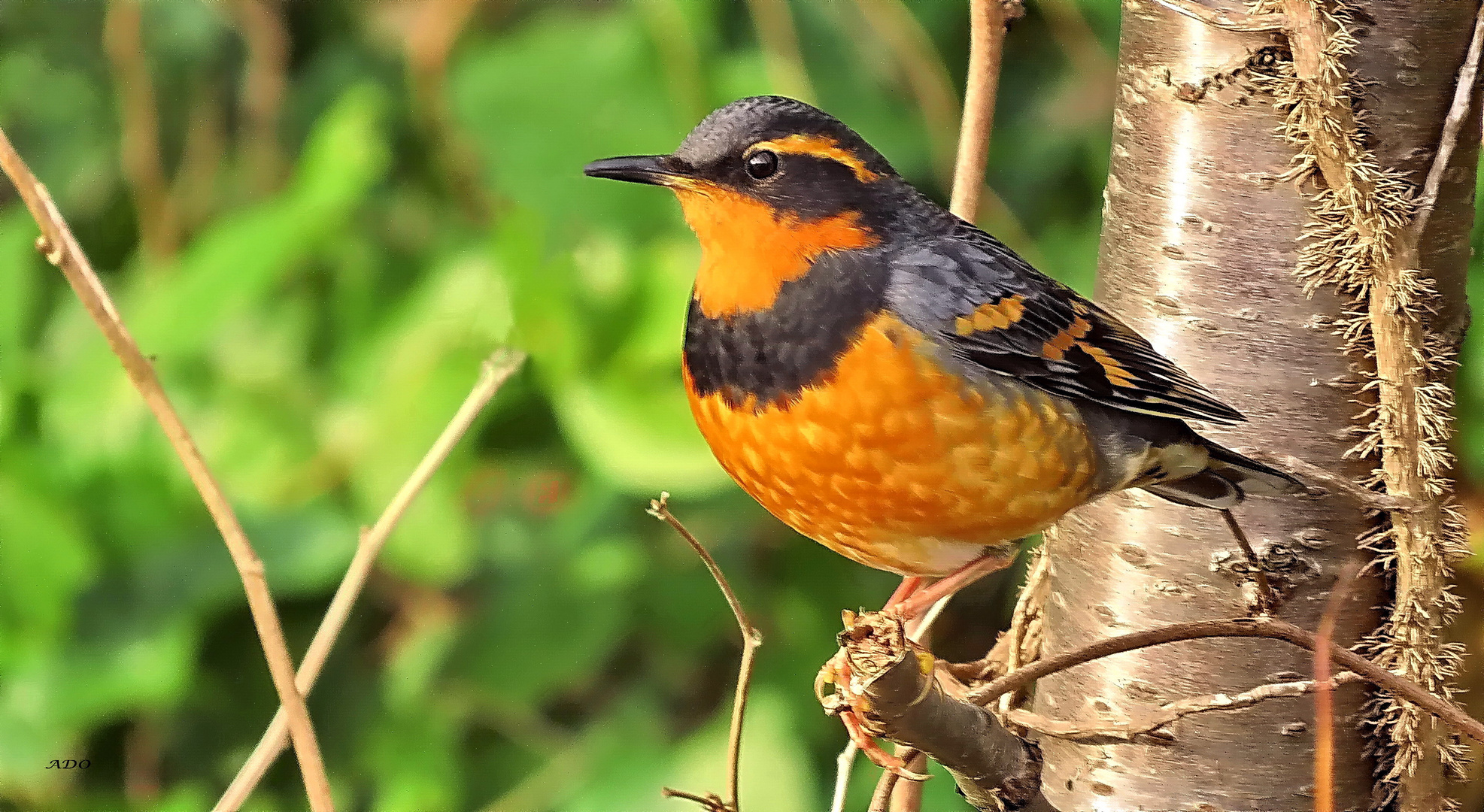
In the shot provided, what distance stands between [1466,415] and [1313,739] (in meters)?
1.02

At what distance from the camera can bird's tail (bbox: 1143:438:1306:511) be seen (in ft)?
3.74

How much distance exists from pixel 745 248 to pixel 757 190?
0.05m

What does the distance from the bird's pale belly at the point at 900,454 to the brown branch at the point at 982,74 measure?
0.26 metres

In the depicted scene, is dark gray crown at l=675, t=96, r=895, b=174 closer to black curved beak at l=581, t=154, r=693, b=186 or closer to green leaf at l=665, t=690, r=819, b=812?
black curved beak at l=581, t=154, r=693, b=186

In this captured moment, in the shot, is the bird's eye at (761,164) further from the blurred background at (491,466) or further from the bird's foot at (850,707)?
the blurred background at (491,466)

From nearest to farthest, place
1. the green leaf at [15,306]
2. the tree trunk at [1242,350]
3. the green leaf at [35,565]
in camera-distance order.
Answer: the tree trunk at [1242,350], the green leaf at [35,565], the green leaf at [15,306]

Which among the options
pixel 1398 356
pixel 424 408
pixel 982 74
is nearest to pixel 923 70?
pixel 424 408

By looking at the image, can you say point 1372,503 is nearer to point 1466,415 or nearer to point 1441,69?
point 1441,69

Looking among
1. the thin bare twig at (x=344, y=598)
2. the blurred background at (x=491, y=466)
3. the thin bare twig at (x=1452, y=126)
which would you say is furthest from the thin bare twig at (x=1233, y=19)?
the blurred background at (x=491, y=466)

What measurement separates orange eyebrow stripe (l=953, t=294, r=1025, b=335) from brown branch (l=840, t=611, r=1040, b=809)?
280 mm

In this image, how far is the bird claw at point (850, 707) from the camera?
95 cm

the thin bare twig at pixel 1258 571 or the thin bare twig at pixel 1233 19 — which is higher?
the thin bare twig at pixel 1233 19

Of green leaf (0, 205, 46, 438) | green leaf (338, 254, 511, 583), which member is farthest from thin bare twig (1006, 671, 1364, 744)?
green leaf (0, 205, 46, 438)

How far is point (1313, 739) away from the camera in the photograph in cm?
118
